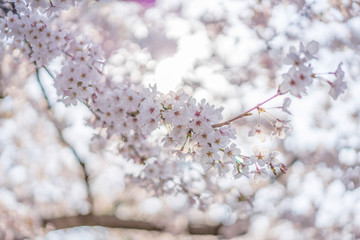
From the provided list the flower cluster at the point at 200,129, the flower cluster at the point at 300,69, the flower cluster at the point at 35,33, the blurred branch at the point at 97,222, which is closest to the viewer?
the flower cluster at the point at 300,69

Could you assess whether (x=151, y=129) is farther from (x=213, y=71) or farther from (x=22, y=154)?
(x=22, y=154)

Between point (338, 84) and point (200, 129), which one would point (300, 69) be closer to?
point (338, 84)

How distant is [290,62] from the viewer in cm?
139

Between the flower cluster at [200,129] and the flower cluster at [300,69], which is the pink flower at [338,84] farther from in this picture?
the flower cluster at [200,129]

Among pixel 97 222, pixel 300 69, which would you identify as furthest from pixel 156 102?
pixel 97 222

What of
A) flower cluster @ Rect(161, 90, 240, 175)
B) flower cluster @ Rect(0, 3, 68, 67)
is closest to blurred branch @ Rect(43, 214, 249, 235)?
flower cluster @ Rect(0, 3, 68, 67)

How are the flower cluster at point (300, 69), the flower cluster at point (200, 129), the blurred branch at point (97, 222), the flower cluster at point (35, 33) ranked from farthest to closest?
the blurred branch at point (97, 222), the flower cluster at point (35, 33), the flower cluster at point (200, 129), the flower cluster at point (300, 69)

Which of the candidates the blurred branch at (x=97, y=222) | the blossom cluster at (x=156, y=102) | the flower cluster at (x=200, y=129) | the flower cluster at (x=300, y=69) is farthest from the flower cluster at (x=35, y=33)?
the blurred branch at (x=97, y=222)

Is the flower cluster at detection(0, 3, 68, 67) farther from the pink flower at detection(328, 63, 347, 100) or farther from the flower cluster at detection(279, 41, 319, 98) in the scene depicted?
the pink flower at detection(328, 63, 347, 100)

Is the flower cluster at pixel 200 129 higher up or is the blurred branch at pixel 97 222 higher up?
the blurred branch at pixel 97 222

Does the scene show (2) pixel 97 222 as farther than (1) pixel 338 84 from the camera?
Yes

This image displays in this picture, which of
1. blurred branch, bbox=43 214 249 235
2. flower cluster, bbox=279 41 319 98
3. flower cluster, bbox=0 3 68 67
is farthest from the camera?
blurred branch, bbox=43 214 249 235

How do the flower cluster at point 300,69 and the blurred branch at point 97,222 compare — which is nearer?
the flower cluster at point 300,69

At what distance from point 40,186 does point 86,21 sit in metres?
3.98
